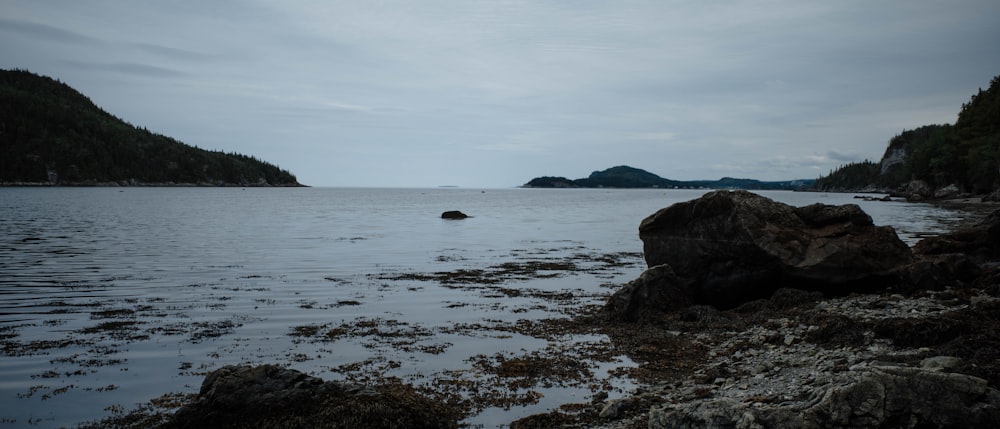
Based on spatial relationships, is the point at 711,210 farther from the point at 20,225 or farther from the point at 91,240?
the point at 20,225

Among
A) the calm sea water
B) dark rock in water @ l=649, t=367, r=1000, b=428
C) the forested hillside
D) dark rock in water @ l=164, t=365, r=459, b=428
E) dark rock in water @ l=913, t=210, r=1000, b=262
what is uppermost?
the forested hillside

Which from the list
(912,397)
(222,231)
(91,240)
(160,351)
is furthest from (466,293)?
(222,231)

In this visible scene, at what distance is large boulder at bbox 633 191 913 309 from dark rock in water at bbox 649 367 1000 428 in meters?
9.38

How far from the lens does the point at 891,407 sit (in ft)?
20.0

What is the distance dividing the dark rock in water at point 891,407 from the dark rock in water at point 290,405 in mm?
4224

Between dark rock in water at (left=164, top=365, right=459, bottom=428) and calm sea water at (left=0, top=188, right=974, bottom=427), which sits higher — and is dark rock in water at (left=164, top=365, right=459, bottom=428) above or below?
above

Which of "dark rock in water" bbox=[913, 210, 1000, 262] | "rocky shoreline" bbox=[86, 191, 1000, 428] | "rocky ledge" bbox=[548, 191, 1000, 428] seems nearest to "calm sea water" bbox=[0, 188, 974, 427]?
"rocky shoreline" bbox=[86, 191, 1000, 428]

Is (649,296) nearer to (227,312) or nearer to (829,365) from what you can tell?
(829,365)

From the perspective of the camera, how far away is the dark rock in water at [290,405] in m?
7.89

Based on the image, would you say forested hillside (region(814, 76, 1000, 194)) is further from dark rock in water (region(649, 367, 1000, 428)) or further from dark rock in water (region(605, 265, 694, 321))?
dark rock in water (region(649, 367, 1000, 428))

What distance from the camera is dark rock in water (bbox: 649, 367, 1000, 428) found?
19.6 feet

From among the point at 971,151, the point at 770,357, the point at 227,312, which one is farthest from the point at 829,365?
the point at 971,151

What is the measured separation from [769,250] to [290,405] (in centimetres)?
1403

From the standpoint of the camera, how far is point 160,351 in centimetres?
1248
